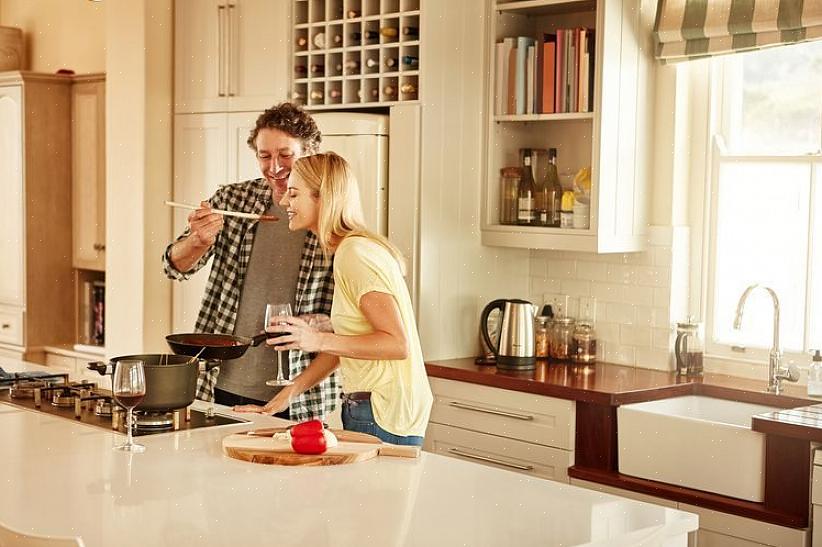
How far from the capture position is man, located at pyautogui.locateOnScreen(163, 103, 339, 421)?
367cm

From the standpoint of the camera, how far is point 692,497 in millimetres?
3746

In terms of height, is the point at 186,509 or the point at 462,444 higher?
the point at 186,509

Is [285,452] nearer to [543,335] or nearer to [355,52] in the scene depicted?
[543,335]

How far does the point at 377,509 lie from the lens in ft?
7.55

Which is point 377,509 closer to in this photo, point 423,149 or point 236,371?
point 236,371

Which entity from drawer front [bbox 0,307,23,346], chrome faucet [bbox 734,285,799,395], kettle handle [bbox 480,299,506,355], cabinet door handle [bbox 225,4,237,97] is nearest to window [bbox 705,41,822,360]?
chrome faucet [bbox 734,285,799,395]

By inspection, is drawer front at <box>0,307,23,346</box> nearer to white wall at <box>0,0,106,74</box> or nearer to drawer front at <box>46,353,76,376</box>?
Answer: drawer front at <box>46,353,76,376</box>

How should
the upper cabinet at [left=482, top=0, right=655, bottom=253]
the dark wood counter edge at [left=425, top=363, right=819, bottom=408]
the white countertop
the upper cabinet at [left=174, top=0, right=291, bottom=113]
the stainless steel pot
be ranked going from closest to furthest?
the white countertop
the stainless steel pot
the dark wood counter edge at [left=425, top=363, right=819, bottom=408]
the upper cabinet at [left=482, top=0, right=655, bottom=253]
the upper cabinet at [left=174, top=0, right=291, bottom=113]

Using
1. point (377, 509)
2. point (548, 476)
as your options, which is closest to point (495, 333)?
point (548, 476)

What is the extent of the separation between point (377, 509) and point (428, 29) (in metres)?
2.62

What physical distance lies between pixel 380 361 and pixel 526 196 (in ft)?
6.10

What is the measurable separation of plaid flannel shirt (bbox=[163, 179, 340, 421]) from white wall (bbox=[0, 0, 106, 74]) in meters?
3.10

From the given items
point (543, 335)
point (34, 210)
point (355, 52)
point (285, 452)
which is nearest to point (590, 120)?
point (543, 335)

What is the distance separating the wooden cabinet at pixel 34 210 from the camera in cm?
638
